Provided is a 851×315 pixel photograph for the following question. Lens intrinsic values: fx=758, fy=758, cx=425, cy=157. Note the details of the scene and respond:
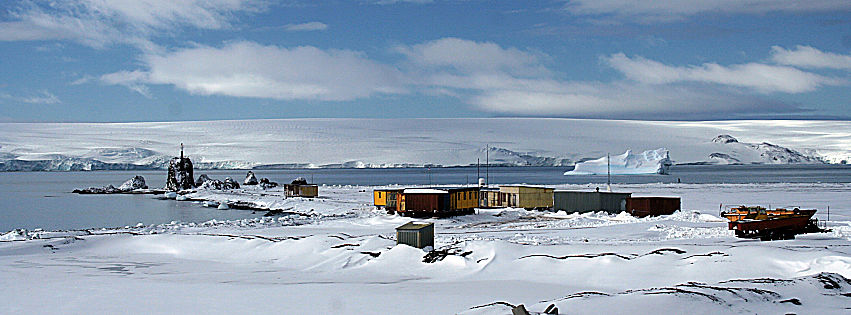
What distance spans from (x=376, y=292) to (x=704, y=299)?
220 inches

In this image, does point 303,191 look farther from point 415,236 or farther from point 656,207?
point 415,236

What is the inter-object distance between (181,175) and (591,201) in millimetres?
47820

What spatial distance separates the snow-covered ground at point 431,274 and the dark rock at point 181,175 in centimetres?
4766

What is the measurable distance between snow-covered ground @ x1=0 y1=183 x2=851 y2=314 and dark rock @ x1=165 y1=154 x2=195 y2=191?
156 feet

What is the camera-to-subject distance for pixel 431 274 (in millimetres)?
14625

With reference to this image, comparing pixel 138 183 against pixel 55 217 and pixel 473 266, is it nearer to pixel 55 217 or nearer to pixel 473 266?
pixel 55 217

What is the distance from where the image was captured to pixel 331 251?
16.9 m

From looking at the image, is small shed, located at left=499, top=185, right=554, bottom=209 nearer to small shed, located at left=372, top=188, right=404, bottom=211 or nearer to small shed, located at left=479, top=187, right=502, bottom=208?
small shed, located at left=479, top=187, right=502, bottom=208

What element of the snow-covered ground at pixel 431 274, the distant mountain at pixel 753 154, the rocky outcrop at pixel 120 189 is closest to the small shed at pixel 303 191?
the snow-covered ground at pixel 431 274

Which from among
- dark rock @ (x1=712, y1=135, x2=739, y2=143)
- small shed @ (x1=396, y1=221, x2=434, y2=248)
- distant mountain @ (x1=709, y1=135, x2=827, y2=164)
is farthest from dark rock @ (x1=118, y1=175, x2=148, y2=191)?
dark rock @ (x1=712, y1=135, x2=739, y2=143)

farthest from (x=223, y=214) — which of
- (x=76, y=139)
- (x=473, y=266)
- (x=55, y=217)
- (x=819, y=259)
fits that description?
(x=76, y=139)

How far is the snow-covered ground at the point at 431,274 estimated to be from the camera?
31.6 ft

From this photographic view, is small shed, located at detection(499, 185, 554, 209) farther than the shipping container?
Yes

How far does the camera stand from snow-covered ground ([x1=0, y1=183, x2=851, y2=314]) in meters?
9.62
